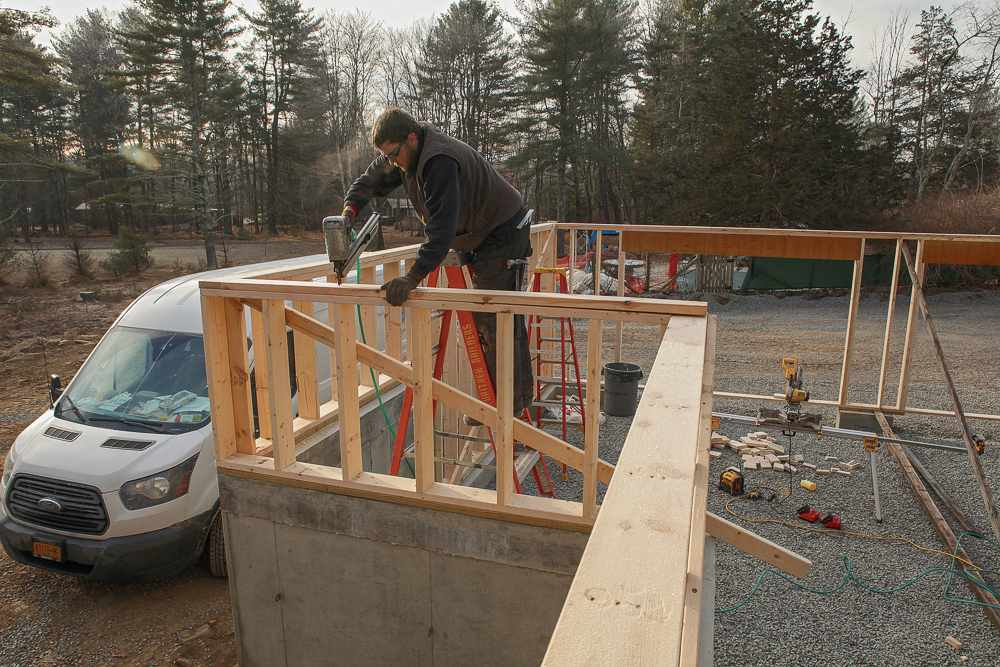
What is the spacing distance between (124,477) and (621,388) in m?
4.41

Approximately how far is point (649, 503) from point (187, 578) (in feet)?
14.6

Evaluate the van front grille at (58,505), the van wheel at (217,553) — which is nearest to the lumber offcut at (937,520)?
the van wheel at (217,553)

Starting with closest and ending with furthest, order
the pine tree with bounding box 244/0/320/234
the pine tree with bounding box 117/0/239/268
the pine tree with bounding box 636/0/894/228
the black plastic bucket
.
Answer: the black plastic bucket < the pine tree with bounding box 636/0/894/228 < the pine tree with bounding box 117/0/239/268 < the pine tree with bounding box 244/0/320/234

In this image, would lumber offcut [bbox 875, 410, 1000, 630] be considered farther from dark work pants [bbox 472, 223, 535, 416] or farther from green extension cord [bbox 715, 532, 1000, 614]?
dark work pants [bbox 472, 223, 535, 416]

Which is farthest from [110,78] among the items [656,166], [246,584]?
[246,584]

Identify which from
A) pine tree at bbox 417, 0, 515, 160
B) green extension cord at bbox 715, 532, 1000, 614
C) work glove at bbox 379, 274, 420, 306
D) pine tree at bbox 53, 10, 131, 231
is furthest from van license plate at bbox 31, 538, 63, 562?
pine tree at bbox 53, 10, 131, 231

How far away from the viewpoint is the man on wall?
2652 mm

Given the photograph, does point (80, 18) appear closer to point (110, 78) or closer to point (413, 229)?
point (110, 78)

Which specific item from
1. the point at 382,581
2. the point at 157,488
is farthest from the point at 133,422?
the point at 382,581

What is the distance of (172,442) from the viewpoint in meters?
3.97

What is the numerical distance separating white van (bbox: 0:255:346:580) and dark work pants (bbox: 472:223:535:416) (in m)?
1.54

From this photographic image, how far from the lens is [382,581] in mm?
2830

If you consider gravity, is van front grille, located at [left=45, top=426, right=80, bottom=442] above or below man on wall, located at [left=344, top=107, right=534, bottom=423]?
below

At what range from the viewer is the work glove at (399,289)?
7.87ft
